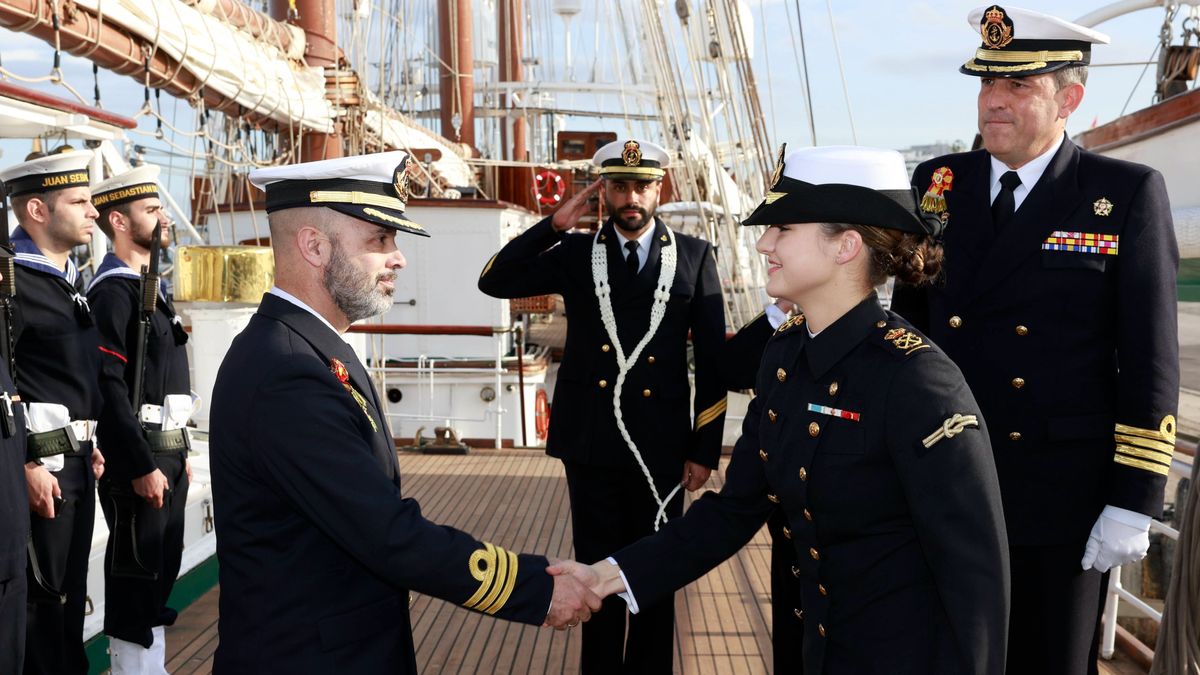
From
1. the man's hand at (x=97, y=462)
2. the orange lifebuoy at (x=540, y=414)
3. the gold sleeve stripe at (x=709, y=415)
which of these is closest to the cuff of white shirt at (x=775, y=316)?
the gold sleeve stripe at (x=709, y=415)

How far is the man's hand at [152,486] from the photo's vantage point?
3363 millimetres

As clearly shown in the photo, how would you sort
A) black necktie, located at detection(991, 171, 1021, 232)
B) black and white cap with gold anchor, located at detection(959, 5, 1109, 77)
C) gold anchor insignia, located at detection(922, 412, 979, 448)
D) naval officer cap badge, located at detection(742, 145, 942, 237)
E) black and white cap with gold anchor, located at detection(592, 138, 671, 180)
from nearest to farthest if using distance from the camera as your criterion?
1. gold anchor insignia, located at detection(922, 412, 979, 448)
2. naval officer cap badge, located at detection(742, 145, 942, 237)
3. black and white cap with gold anchor, located at detection(959, 5, 1109, 77)
4. black necktie, located at detection(991, 171, 1021, 232)
5. black and white cap with gold anchor, located at detection(592, 138, 671, 180)

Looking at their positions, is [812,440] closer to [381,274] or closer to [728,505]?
[728,505]

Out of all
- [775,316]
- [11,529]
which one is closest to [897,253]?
[775,316]

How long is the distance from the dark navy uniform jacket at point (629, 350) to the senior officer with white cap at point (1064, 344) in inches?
44.9

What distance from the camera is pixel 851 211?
5.59 feet

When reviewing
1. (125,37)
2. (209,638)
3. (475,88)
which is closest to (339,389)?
(209,638)

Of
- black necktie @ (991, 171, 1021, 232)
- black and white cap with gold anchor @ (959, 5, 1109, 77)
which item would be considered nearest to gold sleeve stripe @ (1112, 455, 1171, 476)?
black necktie @ (991, 171, 1021, 232)

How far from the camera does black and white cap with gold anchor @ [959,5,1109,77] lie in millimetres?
2158

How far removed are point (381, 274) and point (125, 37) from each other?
5.29 m

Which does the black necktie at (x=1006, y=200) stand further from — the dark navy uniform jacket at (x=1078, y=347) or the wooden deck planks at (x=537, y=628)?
the wooden deck planks at (x=537, y=628)

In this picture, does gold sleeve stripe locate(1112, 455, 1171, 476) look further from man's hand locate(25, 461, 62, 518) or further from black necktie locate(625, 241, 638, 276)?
man's hand locate(25, 461, 62, 518)

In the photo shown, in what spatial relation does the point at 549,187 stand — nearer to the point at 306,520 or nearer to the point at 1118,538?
the point at 1118,538

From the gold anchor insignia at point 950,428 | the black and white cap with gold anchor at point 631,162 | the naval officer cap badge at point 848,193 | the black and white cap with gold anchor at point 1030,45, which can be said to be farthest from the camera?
the black and white cap with gold anchor at point 631,162
